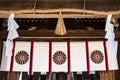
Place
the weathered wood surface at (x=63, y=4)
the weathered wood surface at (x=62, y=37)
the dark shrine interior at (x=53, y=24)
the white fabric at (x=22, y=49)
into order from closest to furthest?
1. the white fabric at (x=22, y=49)
2. the weathered wood surface at (x=63, y=4)
3. the weathered wood surface at (x=62, y=37)
4. the dark shrine interior at (x=53, y=24)

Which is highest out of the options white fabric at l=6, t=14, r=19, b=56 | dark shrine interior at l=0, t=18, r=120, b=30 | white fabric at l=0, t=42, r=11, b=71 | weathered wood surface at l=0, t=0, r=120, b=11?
weathered wood surface at l=0, t=0, r=120, b=11

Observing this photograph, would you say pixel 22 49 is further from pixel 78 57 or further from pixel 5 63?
pixel 78 57

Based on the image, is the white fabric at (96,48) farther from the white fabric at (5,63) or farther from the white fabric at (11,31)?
the white fabric at (5,63)

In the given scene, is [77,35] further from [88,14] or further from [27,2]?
[27,2]

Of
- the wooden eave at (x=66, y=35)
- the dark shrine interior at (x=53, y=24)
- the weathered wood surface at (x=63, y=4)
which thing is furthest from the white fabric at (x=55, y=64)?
the weathered wood surface at (x=63, y=4)

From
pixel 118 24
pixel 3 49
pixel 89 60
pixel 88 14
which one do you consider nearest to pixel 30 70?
pixel 3 49

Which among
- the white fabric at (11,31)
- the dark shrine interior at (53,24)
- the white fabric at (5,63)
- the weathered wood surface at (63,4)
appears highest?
the weathered wood surface at (63,4)

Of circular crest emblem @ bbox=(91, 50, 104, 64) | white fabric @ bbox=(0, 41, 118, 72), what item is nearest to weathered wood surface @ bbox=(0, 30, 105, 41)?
white fabric @ bbox=(0, 41, 118, 72)

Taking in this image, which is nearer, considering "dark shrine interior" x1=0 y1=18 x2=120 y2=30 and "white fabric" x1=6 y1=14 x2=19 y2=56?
"white fabric" x1=6 y1=14 x2=19 y2=56

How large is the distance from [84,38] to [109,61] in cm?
77

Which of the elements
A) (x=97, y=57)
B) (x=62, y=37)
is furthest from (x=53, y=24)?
(x=97, y=57)

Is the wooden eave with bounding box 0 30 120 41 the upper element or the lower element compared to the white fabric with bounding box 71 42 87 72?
upper

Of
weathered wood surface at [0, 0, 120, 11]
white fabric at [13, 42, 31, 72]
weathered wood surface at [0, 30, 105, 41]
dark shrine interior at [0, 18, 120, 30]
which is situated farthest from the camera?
dark shrine interior at [0, 18, 120, 30]

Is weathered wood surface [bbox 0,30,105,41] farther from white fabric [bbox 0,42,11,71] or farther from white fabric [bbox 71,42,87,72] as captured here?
white fabric [bbox 0,42,11,71]
